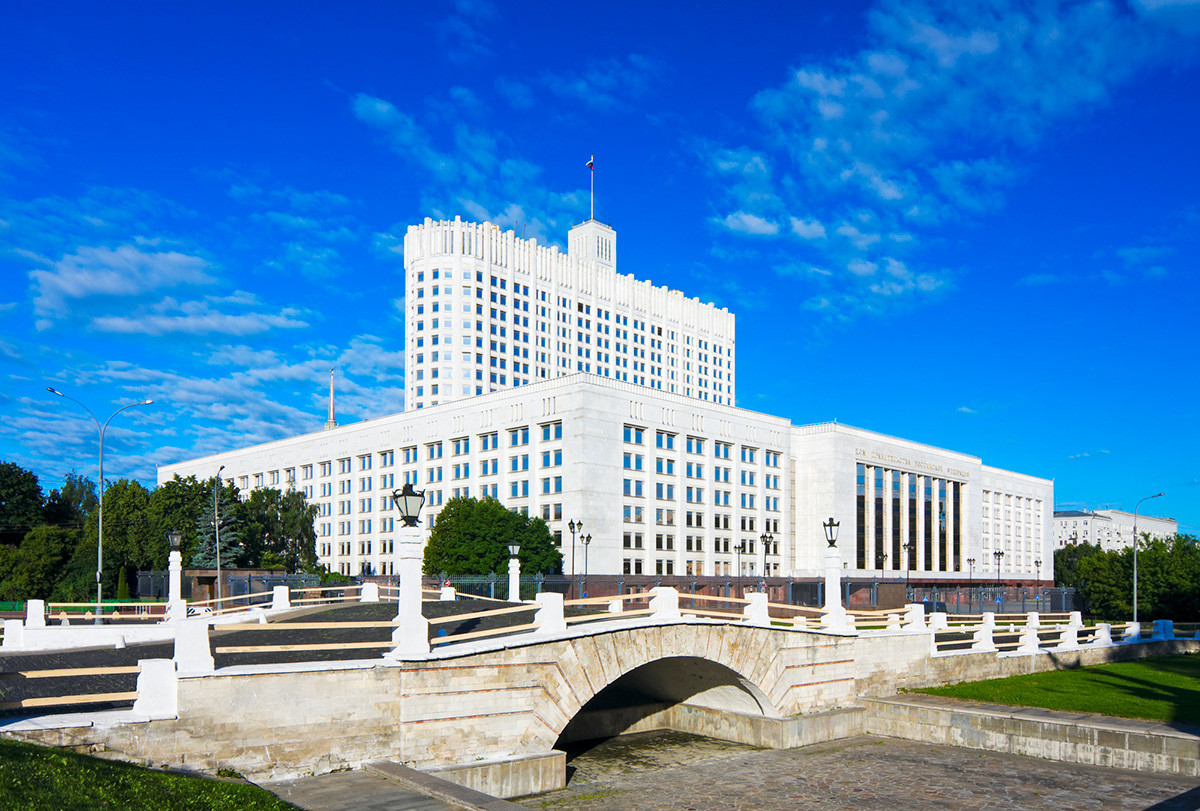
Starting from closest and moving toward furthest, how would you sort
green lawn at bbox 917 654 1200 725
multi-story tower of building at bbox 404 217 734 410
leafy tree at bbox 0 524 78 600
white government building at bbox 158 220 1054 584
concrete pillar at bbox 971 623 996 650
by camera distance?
green lawn at bbox 917 654 1200 725
concrete pillar at bbox 971 623 996 650
leafy tree at bbox 0 524 78 600
white government building at bbox 158 220 1054 584
multi-story tower of building at bbox 404 217 734 410

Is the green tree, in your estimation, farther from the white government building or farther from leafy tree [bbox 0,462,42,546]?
leafy tree [bbox 0,462,42,546]

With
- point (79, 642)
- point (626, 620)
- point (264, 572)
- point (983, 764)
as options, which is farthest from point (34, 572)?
point (983, 764)

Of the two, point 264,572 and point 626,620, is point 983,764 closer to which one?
point 626,620

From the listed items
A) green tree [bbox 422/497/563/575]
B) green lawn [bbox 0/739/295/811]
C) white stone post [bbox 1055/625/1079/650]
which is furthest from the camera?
green tree [bbox 422/497/563/575]

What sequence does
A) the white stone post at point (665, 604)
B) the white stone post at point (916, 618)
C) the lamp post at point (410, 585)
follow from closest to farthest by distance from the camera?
1. the lamp post at point (410, 585)
2. the white stone post at point (665, 604)
3. the white stone post at point (916, 618)

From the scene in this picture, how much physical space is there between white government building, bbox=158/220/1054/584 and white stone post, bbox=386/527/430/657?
48678 mm

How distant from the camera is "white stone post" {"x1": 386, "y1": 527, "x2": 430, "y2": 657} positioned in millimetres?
15477

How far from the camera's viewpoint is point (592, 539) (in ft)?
221

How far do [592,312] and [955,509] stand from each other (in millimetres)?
58690

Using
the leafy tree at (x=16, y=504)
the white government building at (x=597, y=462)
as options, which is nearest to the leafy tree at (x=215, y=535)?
the white government building at (x=597, y=462)

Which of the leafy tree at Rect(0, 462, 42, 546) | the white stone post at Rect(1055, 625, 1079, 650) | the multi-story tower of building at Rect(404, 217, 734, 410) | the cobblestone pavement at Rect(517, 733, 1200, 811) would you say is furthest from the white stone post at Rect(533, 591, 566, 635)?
the multi-story tower of building at Rect(404, 217, 734, 410)

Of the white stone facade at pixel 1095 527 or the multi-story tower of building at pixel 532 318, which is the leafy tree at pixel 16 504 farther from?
the white stone facade at pixel 1095 527

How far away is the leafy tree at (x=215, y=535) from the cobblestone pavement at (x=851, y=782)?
47098mm

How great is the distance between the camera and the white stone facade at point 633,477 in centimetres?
6906
